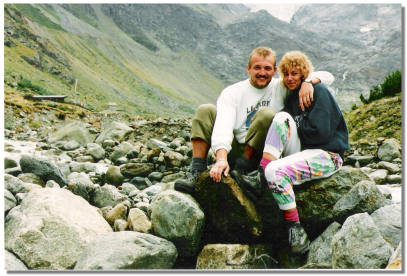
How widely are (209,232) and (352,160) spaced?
5318mm

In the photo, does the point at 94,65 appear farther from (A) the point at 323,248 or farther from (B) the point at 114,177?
(A) the point at 323,248

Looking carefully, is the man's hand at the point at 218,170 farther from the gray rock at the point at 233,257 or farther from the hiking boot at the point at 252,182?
the gray rock at the point at 233,257

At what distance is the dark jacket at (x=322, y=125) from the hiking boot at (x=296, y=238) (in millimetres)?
883

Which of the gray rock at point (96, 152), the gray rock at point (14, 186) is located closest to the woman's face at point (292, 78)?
the gray rock at point (14, 186)

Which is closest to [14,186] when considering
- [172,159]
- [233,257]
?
[233,257]

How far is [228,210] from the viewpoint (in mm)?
4098

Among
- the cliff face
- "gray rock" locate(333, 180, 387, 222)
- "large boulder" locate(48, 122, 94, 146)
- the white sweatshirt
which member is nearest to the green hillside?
the cliff face

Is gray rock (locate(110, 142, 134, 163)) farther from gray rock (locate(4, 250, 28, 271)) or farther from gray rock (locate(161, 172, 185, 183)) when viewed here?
gray rock (locate(4, 250, 28, 271))

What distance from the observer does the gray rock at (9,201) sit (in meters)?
4.48

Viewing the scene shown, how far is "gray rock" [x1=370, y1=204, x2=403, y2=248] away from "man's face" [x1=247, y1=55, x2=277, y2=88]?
1.91 meters

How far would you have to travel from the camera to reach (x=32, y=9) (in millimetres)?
82250

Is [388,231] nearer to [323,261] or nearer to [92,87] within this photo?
[323,261]

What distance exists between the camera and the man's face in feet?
13.9

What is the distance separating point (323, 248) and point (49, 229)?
2.97 meters
